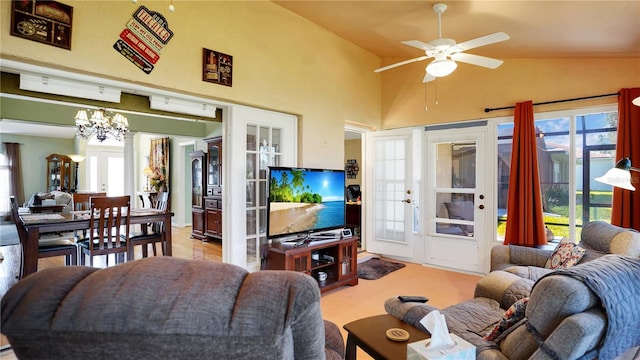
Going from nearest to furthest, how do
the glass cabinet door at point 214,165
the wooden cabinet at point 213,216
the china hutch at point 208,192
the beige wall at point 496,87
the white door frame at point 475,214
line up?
the beige wall at point 496,87
the white door frame at point 475,214
the wooden cabinet at point 213,216
the china hutch at point 208,192
the glass cabinet door at point 214,165

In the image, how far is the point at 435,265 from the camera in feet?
15.0

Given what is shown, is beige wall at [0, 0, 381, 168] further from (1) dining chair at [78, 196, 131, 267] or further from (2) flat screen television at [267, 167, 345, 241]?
(1) dining chair at [78, 196, 131, 267]

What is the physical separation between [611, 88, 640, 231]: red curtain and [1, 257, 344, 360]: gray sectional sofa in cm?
391

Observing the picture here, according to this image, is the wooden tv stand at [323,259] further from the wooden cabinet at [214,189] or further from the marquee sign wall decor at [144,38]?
the wooden cabinet at [214,189]

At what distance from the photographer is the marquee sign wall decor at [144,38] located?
7.92 ft

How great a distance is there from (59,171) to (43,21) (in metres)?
8.58

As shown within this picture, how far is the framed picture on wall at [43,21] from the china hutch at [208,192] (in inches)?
152

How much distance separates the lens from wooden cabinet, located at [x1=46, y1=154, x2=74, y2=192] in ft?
28.4

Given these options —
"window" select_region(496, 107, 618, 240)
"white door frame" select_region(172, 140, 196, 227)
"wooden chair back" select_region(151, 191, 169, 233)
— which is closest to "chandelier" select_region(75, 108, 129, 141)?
"wooden chair back" select_region(151, 191, 169, 233)

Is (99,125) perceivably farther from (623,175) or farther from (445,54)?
(623,175)

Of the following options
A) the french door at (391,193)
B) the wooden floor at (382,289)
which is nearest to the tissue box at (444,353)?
the wooden floor at (382,289)

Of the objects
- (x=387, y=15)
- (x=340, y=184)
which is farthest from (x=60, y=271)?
(x=387, y=15)

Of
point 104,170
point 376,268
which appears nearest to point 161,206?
point 376,268

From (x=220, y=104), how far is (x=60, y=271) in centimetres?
266
